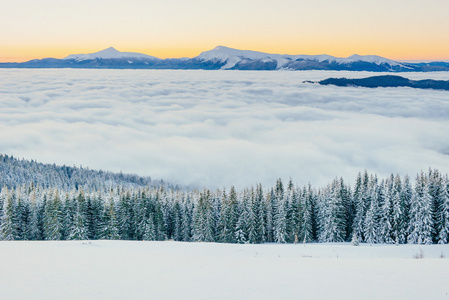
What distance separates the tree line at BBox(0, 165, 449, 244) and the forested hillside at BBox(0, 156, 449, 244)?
0.15 meters

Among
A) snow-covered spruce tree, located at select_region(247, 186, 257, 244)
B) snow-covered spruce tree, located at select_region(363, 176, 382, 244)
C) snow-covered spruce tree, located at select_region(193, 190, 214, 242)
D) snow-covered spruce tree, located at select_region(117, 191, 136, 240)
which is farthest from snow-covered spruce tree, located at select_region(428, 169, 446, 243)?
snow-covered spruce tree, located at select_region(117, 191, 136, 240)

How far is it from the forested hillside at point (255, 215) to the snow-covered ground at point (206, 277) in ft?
118

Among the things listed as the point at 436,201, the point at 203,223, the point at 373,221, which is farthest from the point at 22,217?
the point at 436,201

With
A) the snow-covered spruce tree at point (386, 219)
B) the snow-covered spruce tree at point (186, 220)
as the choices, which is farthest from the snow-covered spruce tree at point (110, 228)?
the snow-covered spruce tree at point (386, 219)

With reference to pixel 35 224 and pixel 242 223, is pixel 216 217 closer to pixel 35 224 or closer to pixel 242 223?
pixel 242 223

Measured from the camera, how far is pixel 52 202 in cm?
5662

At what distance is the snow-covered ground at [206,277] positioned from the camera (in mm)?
12664

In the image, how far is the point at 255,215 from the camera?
2383 inches

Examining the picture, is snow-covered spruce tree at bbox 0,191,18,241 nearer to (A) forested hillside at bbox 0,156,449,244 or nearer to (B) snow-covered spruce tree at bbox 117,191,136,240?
(A) forested hillside at bbox 0,156,449,244

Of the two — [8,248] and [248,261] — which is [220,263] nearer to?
[248,261]

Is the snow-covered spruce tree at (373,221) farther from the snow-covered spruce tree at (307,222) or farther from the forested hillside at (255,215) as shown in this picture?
the snow-covered spruce tree at (307,222)

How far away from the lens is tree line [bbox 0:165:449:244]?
5206 cm

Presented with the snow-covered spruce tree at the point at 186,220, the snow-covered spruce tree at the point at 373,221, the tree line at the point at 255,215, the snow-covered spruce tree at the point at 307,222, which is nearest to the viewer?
the tree line at the point at 255,215

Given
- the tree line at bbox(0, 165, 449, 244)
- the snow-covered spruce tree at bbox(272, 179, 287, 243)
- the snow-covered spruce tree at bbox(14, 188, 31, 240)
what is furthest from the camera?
the snow-covered spruce tree at bbox(272, 179, 287, 243)
